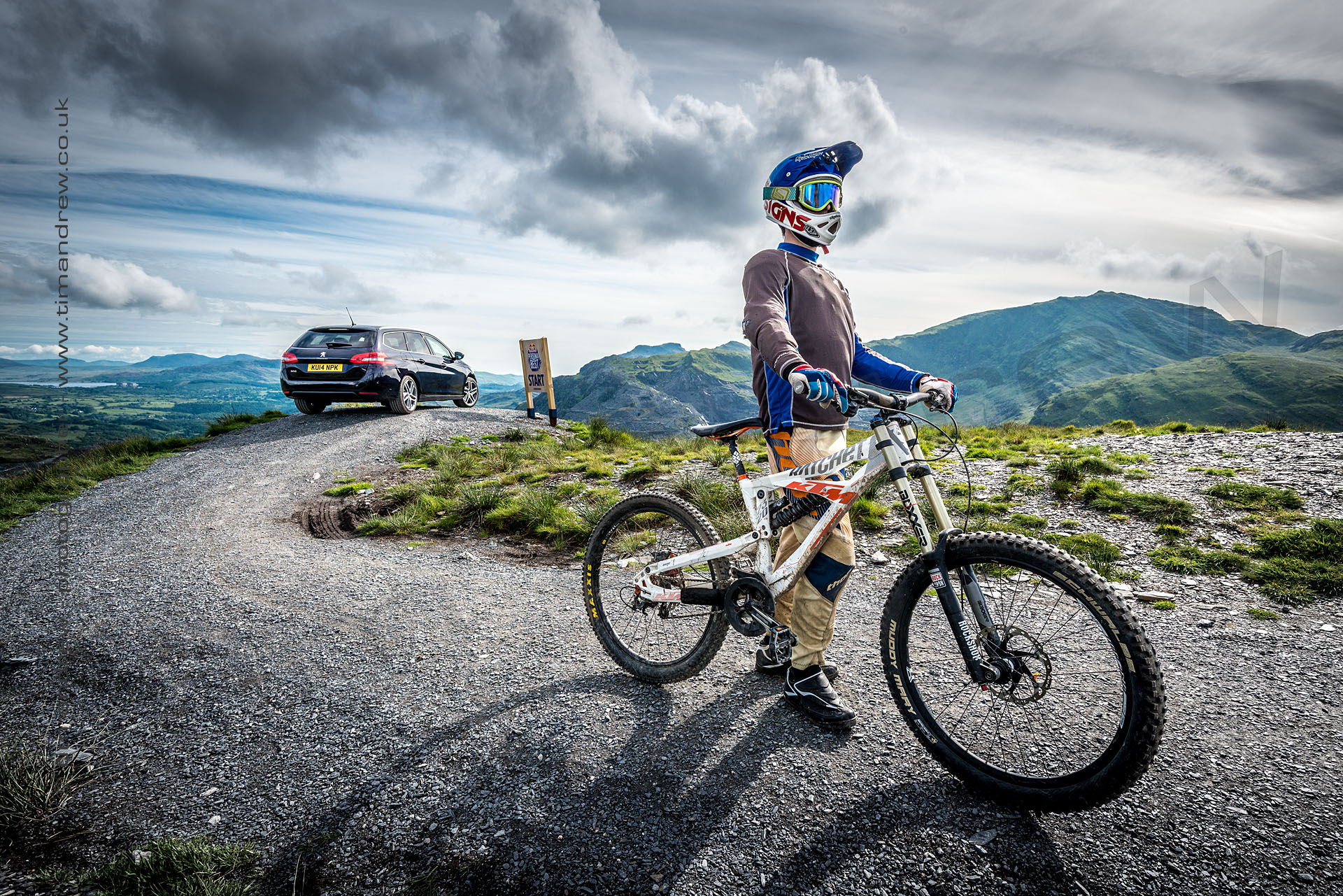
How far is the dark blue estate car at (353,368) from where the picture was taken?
1434cm

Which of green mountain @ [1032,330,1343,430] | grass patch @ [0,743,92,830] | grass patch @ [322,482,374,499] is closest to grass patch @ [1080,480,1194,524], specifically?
grass patch @ [0,743,92,830]

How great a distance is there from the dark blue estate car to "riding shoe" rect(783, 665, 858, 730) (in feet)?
46.7

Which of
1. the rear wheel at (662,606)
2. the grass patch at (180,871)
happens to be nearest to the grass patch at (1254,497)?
the rear wheel at (662,606)

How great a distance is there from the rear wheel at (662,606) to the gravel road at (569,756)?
0.56 feet

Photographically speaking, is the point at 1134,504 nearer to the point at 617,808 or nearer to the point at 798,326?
the point at 798,326

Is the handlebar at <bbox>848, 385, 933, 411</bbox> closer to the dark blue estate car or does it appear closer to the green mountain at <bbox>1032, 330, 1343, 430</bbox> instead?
the dark blue estate car

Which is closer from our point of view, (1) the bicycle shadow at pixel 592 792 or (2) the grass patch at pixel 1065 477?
(1) the bicycle shadow at pixel 592 792

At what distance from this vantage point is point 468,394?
18.5 m

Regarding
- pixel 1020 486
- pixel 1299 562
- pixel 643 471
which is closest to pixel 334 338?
pixel 643 471

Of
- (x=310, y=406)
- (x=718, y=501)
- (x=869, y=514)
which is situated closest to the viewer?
(x=869, y=514)

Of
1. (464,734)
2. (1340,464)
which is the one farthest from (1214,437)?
(464,734)

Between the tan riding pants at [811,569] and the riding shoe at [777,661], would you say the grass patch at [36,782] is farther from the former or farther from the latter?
the tan riding pants at [811,569]

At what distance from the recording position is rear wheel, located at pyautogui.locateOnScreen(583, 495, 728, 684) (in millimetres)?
3533

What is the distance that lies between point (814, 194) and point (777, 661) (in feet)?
8.57
